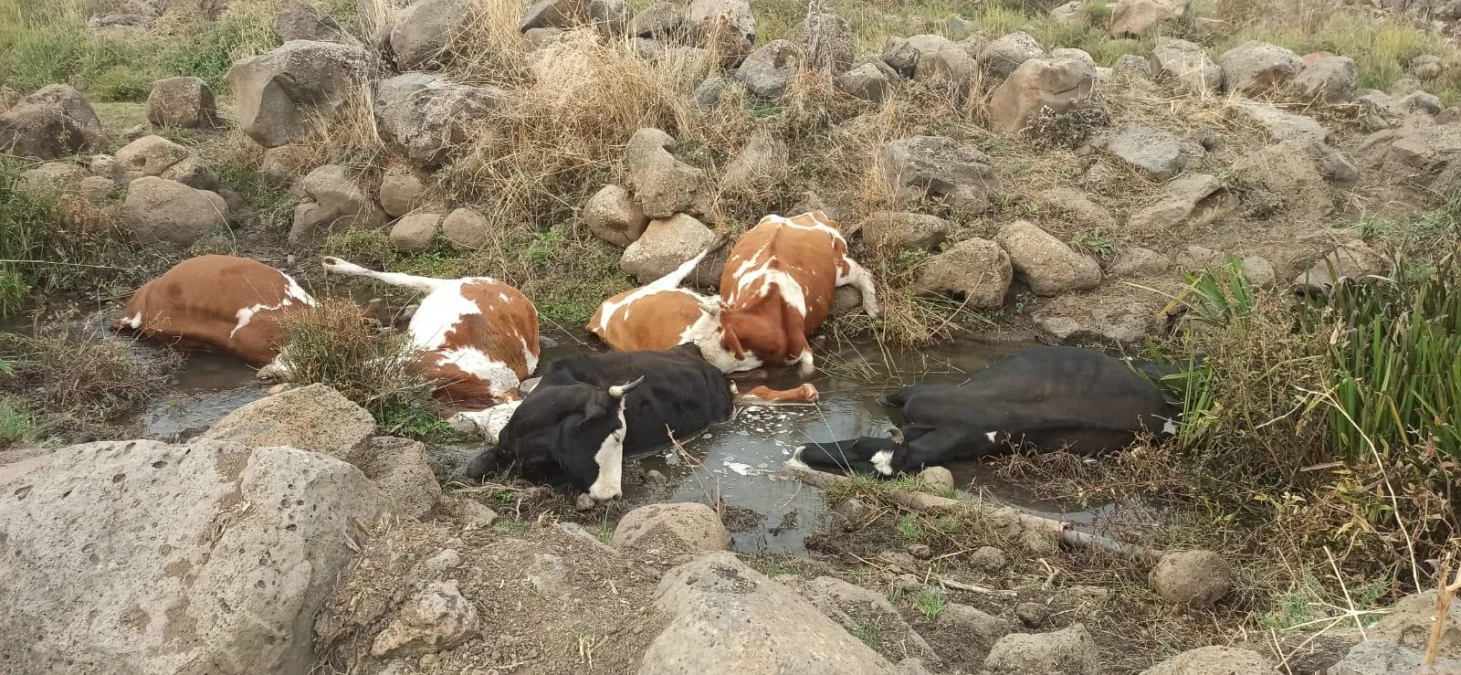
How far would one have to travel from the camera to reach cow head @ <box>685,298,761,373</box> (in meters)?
7.32

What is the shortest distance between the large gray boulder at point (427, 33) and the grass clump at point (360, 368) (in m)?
5.25

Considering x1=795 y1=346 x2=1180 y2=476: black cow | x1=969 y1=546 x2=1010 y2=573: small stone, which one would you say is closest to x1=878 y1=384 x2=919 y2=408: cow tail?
x1=795 y1=346 x2=1180 y2=476: black cow

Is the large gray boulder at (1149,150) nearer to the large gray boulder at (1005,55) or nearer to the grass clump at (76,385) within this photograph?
the large gray boulder at (1005,55)

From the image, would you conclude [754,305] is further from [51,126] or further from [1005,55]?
[51,126]

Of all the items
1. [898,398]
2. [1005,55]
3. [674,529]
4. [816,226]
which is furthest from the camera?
[1005,55]

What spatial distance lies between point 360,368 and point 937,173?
4.73 meters

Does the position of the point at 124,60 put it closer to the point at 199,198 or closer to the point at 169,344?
the point at 199,198

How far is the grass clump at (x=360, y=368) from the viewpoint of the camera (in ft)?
20.3

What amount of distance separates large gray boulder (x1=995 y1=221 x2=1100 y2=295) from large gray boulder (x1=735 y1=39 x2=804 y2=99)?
2.71 metres

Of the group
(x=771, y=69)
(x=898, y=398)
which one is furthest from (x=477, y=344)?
(x=771, y=69)

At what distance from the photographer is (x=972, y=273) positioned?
26.6ft

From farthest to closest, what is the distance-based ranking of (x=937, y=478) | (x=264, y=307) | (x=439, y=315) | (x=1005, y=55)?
(x=1005, y=55)
(x=264, y=307)
(x=439, y=315)
(x=937, y=478)

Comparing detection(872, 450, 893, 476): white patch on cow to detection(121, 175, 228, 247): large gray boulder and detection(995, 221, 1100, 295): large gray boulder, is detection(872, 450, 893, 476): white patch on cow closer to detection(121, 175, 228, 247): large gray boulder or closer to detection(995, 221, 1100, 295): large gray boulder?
detection(995, 221, 1100, 295): large gray boulder

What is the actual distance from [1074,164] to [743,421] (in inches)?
176
